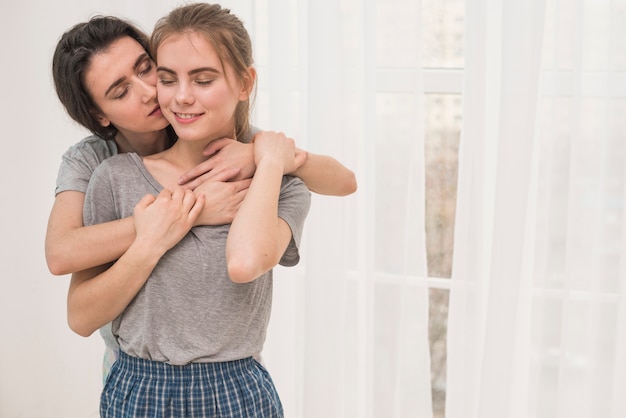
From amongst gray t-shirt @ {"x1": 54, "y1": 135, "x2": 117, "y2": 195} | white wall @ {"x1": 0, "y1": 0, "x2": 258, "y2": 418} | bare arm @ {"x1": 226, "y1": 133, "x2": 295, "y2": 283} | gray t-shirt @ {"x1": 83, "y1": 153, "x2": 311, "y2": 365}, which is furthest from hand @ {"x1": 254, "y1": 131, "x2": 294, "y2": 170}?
white wall @ {"x1": 0, "y1": 0, "x2": 258, "y2": 418}

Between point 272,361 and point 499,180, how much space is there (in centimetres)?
92

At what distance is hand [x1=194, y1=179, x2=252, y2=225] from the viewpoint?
1.40m

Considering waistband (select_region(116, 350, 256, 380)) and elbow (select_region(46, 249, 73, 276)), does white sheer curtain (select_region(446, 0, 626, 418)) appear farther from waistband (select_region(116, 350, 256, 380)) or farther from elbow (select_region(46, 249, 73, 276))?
elbow (select_region(46, 249, 73, 276))

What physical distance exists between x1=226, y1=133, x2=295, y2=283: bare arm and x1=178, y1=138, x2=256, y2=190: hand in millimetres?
31

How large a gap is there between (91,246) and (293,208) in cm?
36

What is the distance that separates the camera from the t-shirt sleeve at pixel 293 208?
1435 millimetres

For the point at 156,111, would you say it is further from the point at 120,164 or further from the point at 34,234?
the point at 34,234

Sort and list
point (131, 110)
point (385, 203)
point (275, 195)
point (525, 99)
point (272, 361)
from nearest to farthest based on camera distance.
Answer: point (275, 195) < point (131, 110) < point (525, 99) < point (385, 203) < point (272, 361)

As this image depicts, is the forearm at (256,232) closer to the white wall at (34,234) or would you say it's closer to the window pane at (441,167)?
the window pane at (441,167)

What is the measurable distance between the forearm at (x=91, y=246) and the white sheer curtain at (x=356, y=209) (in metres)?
1.02

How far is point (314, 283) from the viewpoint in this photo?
2.37 m

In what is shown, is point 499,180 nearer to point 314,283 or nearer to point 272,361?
point 314,283

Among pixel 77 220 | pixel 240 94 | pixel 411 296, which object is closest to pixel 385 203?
pixel 411 296

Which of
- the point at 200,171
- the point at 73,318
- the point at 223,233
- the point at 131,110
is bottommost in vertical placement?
the point at 73,318
